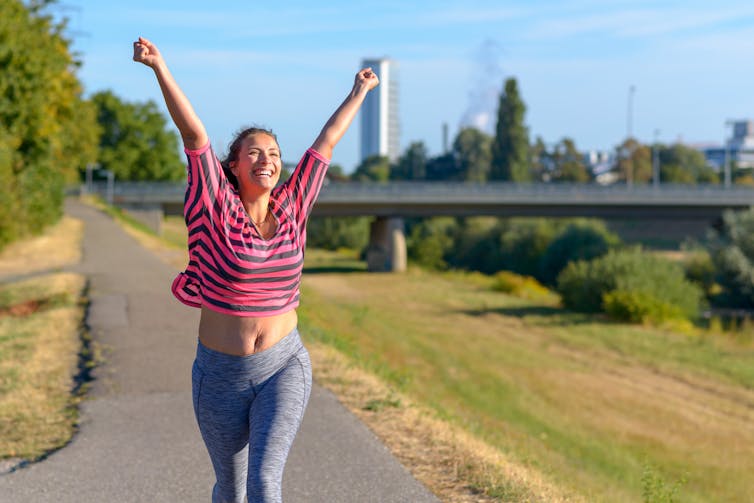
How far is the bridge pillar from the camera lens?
6725 centimetres

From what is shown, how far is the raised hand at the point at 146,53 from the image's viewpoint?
3668 mm

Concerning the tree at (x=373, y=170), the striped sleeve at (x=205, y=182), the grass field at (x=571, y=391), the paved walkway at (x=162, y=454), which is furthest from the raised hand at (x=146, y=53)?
the tree at (x=373, y=170)

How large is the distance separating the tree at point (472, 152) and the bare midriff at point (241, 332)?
119 metres

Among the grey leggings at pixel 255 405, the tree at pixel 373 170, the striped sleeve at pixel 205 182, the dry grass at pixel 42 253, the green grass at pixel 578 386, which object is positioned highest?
the tree at pixel 373 170

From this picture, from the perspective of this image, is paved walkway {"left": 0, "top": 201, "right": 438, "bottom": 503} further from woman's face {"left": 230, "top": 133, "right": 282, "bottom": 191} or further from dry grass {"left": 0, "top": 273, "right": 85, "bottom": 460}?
woman's face {"left": 230, "top": 133, "right": 282, "bottom": 191}

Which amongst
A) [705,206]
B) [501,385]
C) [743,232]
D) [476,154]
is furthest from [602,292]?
[476,154]

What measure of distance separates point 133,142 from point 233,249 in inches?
4257

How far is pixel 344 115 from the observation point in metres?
4.25

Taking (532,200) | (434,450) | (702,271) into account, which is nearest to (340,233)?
(532,200)

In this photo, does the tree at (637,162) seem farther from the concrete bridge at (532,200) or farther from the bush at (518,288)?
the bush at (518,288)

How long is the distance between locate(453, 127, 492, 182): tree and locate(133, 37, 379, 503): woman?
119m

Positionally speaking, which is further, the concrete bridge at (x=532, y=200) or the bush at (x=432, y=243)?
the bush at (x=432, y=243)

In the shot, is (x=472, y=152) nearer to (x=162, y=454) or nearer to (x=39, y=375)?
(x=39, y=375)

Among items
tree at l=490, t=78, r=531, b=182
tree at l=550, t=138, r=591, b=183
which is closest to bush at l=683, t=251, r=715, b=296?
tree at l=490, t=78, r=531, b=182
